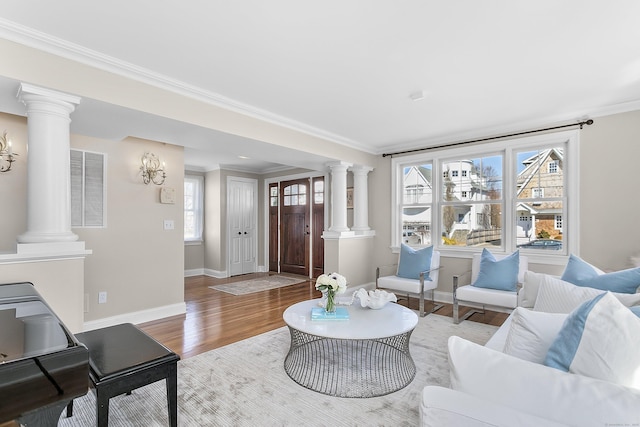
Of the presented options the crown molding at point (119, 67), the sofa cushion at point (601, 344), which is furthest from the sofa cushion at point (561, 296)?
the crown molding at point (119, 67)

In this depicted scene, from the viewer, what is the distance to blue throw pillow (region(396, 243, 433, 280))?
436 centimetres

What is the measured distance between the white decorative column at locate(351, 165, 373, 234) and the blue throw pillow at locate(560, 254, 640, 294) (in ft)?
10.3

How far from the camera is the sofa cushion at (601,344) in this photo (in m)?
0.97

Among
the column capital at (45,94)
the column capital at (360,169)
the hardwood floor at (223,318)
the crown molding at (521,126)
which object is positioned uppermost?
the crown molding at (521,126)

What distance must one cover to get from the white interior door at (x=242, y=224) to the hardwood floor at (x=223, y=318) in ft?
4.80

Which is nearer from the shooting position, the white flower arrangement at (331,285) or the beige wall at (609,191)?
the white flower arrangement at (331,285)

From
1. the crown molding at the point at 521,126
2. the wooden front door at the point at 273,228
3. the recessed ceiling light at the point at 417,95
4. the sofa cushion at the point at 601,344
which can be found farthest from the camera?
the wooden front door at the point at 273,228

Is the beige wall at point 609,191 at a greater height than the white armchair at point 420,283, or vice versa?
the beige wall at point 609,191

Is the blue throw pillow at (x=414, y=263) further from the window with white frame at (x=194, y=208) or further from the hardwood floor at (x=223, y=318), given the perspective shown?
the window with white frame at (x=194, y=208)

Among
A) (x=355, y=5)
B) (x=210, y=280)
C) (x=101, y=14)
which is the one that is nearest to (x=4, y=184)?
(x=101, y=14)

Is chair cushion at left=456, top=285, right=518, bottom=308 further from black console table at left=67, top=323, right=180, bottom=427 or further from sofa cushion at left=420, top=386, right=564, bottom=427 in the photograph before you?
black console table at left=67, top=323, right=180, bottom=427

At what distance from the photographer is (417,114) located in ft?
12.4

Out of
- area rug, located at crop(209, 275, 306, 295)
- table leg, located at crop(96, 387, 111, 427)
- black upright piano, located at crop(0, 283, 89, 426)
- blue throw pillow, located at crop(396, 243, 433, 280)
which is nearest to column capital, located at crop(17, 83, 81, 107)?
black upright piano, located at crop(0, 283, 89, 426)

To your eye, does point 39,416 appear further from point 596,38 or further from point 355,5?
point 596,38
